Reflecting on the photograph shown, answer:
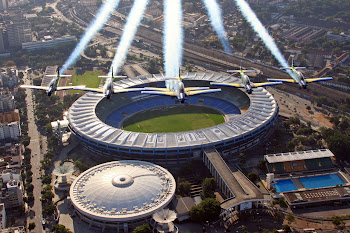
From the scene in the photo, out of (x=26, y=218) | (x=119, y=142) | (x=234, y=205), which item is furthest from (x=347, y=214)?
(x=26, y=218)

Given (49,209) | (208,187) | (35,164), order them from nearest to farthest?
1. (49,209)
2. (208,187)
3. (35,164)

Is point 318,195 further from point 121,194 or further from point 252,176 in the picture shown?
point 121,194

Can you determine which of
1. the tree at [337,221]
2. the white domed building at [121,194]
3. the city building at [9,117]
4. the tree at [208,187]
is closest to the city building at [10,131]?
the city building at [9,117]

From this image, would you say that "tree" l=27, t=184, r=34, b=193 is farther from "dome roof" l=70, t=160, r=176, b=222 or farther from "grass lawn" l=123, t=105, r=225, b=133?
"grass lawn" l=123, t=105, r=225, b=133

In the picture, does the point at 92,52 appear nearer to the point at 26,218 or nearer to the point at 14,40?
the point at 14,40

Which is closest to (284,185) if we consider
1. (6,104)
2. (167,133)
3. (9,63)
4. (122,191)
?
(167,133)

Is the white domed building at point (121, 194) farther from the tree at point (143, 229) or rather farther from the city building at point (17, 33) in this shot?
the city building at point (17, 33)
